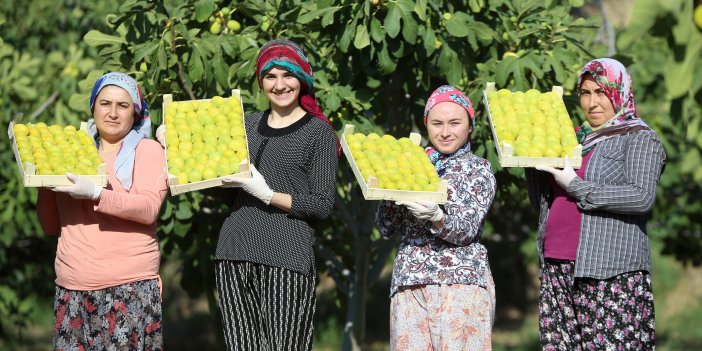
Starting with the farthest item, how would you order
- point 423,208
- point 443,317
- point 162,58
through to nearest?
point 162,58
point 443,317
point 423,208

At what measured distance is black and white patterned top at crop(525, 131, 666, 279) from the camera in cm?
Answer: 376

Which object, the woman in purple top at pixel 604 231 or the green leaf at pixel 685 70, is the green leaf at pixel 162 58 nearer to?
the woman in purple top at pixel 604 231

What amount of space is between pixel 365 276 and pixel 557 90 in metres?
1.92

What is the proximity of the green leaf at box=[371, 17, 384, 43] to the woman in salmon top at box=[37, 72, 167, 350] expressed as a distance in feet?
3.63

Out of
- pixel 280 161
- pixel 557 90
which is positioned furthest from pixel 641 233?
pixel 280 161

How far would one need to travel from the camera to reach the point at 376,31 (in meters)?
4.42

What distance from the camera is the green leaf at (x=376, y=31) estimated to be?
14.4ft

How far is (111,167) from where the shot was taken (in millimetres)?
3977

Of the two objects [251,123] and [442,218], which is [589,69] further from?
[251,123]

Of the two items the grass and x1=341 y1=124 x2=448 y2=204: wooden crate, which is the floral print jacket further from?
the grass

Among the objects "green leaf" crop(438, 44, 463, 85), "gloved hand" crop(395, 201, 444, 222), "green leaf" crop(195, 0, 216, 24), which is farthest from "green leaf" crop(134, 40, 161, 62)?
"gloved hand" crop(395, 201, 444, 222)

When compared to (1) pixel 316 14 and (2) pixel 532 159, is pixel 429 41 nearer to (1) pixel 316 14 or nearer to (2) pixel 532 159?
(1) pixel 316 14

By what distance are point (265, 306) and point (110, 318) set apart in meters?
0.64

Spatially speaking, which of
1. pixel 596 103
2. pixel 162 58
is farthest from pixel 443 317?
pixel 162 58
